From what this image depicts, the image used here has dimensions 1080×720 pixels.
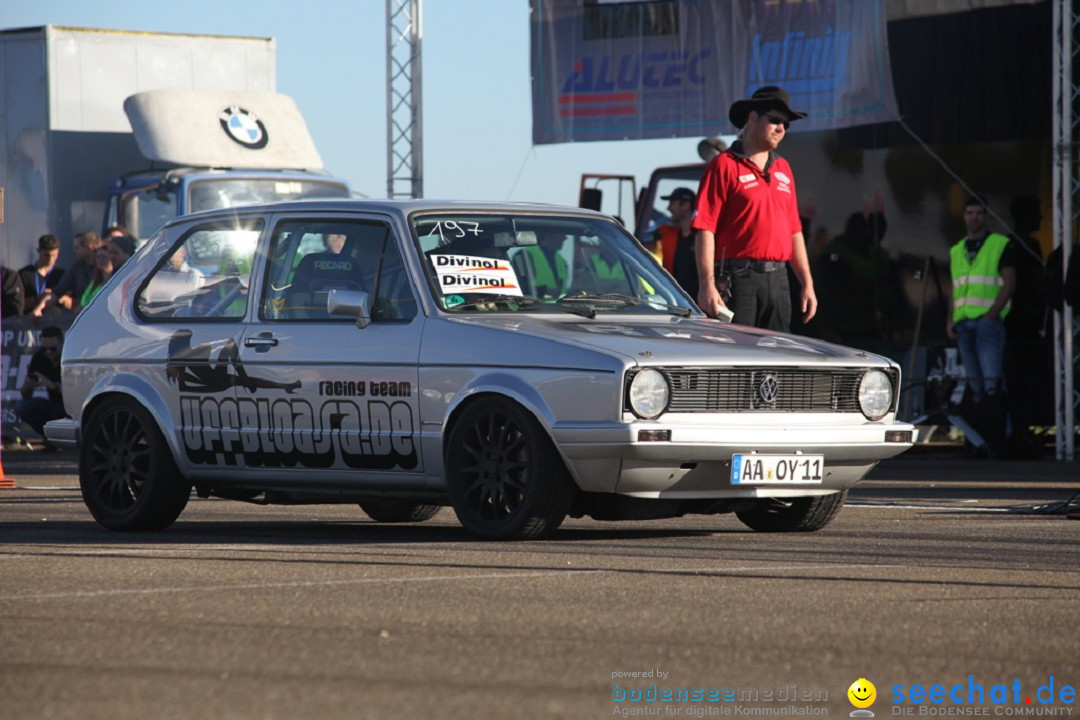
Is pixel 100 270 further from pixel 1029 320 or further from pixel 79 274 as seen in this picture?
pixel 1029 320

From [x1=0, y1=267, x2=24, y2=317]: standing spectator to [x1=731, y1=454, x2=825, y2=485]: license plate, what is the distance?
41.8ft

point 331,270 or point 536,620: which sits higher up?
point 331,270

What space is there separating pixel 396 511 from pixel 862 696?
→ 5.56 meters

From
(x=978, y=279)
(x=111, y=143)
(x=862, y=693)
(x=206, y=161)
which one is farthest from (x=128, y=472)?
(x=111, y=143)

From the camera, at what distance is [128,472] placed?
9.46 m

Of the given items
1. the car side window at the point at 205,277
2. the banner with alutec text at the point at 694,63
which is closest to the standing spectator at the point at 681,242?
the banner with alutec text at the point at 694,63

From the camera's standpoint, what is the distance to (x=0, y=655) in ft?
17.2

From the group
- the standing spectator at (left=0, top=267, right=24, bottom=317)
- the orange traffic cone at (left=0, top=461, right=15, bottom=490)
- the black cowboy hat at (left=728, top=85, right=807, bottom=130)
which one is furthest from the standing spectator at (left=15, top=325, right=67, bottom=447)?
the black cowboy hat at (left=728, top=85, right=807, bottom=130)

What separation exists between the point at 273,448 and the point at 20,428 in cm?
1065

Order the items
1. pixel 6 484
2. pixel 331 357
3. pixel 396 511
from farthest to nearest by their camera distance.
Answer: pixel 6 484, pixel 396 511, pixel 331 357

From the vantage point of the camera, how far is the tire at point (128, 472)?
9344 millimetres

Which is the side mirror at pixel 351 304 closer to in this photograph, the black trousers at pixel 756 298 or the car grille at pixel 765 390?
the car grille at pixel 765 390

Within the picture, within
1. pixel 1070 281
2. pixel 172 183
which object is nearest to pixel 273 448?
pixel 1070 281

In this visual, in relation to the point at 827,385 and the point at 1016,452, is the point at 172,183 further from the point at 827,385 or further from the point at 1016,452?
the point at 827,385
